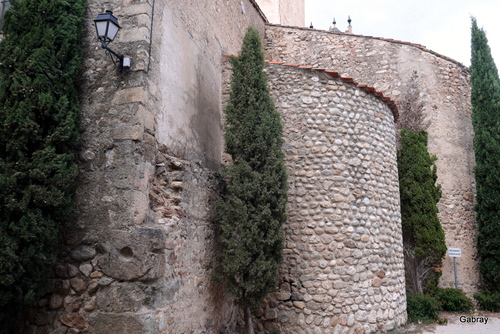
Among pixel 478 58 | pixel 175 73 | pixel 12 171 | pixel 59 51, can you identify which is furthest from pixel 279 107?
pixel 478 58

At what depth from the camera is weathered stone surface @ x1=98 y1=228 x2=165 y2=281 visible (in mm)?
3830

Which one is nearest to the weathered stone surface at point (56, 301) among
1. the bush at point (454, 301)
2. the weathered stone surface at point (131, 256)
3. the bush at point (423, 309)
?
the weathered stone surface at point (131, 256)

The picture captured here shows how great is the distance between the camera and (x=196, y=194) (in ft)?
16.4

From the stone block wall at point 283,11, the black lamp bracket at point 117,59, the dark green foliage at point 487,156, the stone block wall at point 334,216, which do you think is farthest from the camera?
the stone block wall at point 283,11

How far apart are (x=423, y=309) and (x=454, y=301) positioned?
1427 millimetres

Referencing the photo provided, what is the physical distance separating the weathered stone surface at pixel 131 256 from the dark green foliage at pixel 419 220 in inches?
270

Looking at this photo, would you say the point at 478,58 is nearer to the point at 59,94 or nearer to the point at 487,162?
the point at 487,162

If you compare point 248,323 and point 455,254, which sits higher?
point 455,254

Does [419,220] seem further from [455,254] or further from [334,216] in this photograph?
[334,216]

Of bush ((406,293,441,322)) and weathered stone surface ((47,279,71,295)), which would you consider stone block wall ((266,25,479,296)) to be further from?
weathered stone surface ((47,279,71,295))

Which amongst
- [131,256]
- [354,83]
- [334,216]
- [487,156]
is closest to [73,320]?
[131,256]

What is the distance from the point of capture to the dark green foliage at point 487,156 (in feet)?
31.2

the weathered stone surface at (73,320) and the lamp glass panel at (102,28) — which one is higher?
the lamp glass panel at (102,28)

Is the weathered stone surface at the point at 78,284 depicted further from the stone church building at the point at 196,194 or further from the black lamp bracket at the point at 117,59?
the black lamp bracket at the point at 117,59
